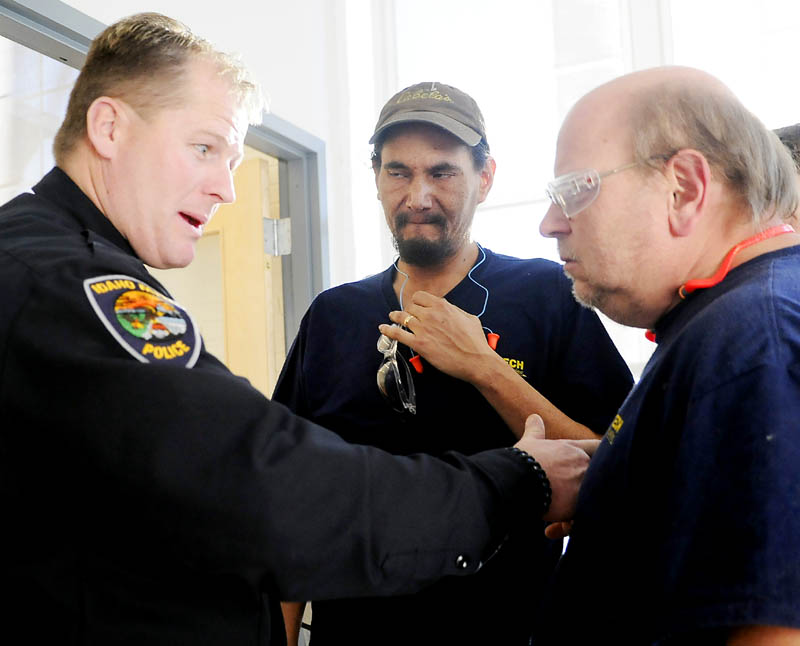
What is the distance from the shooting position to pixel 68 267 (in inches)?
32.6

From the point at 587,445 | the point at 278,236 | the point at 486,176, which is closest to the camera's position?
the point at 587,445

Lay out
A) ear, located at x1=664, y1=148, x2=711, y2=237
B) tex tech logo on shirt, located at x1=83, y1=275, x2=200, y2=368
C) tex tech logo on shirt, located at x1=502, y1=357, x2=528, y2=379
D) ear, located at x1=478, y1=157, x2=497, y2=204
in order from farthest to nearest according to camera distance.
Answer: ear, located at x1=478, y1=157, x2=497, y2=204 → tex tech logo on shirt, located at x1=502, y1=357, x2=528, y2=379 → ear, located at x1=664, y1=148, x2=711, y2=237 → tex tech logo on shirt, located at x1=83, y1=275, x2=200, y2=368

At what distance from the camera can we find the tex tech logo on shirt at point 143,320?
0.80 metres

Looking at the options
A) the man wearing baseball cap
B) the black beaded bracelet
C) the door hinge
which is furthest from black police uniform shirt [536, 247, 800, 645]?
the door hinge

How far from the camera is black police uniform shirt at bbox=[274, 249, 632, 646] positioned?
4.48 feet

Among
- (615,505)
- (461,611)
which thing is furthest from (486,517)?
(461,611)

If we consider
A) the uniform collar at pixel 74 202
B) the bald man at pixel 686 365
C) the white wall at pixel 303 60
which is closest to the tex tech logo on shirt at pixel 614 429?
the bald man at pixel 686 365

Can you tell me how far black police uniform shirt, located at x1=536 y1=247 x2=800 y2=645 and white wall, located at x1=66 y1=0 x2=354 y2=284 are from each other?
1.92 meters

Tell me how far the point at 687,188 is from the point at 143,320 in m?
0.68

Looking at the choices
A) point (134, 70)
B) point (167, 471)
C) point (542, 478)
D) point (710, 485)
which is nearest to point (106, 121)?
point (134, 70)

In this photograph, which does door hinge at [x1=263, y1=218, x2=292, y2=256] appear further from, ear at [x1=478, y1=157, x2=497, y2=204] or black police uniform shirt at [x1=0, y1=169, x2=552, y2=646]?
black police uniform shirt at [x1=0, y1=169, x2=552, y2=646]

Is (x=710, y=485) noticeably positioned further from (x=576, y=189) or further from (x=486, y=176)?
(x=486, y=176)

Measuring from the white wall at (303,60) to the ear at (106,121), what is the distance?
50.6 inches

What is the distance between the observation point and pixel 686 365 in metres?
0.82
